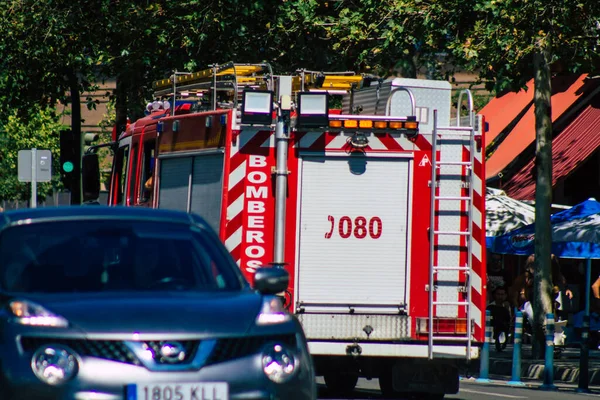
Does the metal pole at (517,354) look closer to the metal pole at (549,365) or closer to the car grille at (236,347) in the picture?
the metal pole at (549,365)

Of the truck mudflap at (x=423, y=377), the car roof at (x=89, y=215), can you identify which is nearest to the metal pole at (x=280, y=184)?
the truck mudflap at (x=423, y=377)

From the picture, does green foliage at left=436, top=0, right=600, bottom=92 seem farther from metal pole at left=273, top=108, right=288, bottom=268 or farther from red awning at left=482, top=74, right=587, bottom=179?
A: red awning at left=482, top=74, right=587, bottom=179

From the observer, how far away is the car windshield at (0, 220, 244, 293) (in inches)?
295

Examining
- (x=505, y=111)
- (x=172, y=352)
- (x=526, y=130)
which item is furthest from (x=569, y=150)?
(x=172, y=352)

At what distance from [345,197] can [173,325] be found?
5497mm

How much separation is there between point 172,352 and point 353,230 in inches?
219

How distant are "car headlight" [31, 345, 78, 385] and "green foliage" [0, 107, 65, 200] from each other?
169 ft

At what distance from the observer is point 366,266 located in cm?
1206

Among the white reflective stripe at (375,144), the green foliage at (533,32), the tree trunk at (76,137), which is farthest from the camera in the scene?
the tree trunk at (76,137)

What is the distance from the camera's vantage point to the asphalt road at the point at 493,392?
14141 millimetres

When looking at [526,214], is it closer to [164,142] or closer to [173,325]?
[164,142]

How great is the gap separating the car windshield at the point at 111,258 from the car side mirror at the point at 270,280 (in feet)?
0.58

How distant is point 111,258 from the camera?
25.4 feet

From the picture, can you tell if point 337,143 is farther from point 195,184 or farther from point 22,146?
point 22,146
